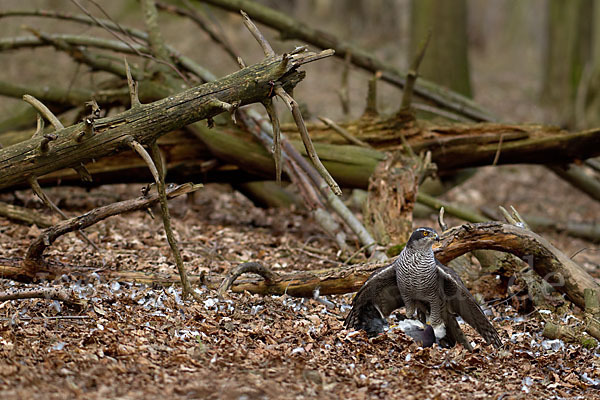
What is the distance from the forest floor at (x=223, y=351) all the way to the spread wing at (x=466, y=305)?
17 centimetres

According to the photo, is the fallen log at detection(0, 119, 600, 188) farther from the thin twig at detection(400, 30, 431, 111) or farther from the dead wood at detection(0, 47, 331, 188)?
the dead wood at detection(0, 47, 331, 188)

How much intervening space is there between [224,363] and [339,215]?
8.00 ft

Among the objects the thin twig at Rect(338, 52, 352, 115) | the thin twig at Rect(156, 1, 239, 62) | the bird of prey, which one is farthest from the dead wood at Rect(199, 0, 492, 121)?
the bird of prey

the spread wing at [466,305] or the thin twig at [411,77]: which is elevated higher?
the thin twig at [411,77]

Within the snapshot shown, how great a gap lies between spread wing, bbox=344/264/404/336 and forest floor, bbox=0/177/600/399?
93 mm

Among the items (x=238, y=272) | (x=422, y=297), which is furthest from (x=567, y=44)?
(x=238, y=272)

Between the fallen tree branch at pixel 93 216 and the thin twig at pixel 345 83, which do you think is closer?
the fallen tree branch at pixel 93 216

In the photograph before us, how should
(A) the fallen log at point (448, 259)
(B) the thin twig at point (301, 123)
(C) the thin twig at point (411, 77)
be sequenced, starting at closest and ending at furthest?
(B) the thin twig at point (301, 123) < (A) the fallen log at point (448, 259) < (C) the thin twig at point (411, 77)

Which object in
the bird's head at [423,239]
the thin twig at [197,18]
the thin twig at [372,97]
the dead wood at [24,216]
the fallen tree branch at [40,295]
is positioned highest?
the thin twig at [197,18]

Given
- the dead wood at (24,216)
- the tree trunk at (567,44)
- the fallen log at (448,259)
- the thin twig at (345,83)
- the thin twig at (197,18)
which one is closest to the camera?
the fallen log at (448,259)

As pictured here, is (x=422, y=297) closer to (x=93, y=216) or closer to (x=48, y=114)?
(x=93, y=216)

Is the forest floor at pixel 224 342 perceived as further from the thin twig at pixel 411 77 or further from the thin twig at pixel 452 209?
the thin twig at pixel 411 77

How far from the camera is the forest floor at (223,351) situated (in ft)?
9.50

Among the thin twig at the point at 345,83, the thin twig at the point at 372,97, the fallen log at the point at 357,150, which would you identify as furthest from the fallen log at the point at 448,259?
the thin twig at the point at 345,83
